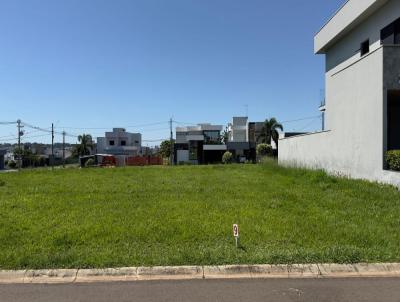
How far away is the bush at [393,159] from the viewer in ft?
42.0

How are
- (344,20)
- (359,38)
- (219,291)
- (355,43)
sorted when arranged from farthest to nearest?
(344,20) < (355,43) < (359,38) < (219,291)

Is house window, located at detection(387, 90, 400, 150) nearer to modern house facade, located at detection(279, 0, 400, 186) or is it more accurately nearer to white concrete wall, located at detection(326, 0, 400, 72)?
modern house facade, located at detection(279, 0, 400, 186)

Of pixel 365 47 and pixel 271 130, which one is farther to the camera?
pixel 271 130

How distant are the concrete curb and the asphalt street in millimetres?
173

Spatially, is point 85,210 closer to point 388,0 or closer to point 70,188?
point 70,188

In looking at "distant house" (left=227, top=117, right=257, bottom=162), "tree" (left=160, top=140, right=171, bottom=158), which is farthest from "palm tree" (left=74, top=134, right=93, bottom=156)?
"distant house" (left=227, top=117, right=257, bottom=162)

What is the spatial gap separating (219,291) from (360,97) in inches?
480

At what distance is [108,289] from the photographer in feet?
18.3

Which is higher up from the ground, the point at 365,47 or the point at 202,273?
the point at 365,47

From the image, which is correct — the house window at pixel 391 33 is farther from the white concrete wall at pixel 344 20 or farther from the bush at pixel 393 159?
the bush at pixel 393 159

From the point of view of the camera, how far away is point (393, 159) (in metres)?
13.0

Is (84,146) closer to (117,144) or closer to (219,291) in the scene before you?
(117,144)

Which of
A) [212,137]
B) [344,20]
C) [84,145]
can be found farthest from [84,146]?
[344,20]

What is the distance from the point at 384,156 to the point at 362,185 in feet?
4.04
